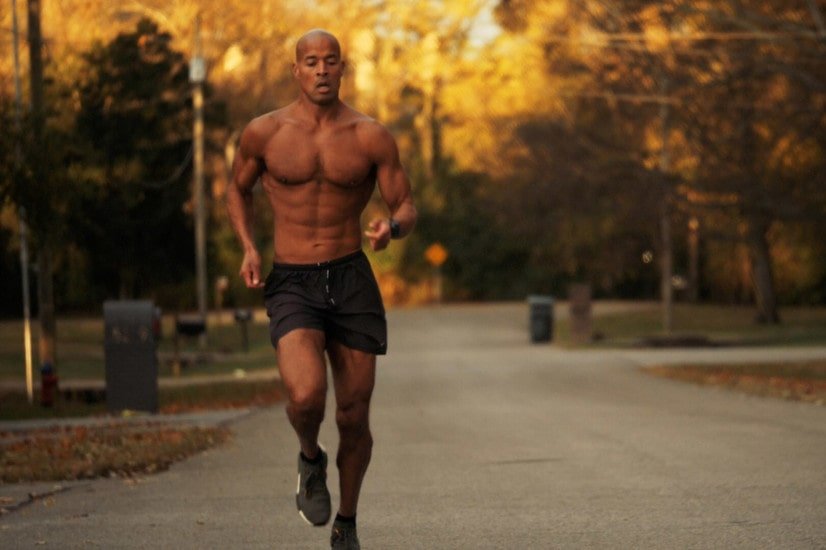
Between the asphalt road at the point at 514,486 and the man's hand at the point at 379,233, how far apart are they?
2.03 meters

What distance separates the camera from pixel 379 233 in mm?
7438

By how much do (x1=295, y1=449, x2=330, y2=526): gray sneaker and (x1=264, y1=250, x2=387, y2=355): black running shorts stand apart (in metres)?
0.58

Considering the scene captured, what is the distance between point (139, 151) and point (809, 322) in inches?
1055

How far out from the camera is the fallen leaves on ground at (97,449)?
43.4 ft

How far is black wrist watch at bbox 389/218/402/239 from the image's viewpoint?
25.0 ft

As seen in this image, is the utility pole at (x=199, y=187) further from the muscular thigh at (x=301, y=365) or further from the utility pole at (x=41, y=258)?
the muscular thigh at (x=301, y=365)

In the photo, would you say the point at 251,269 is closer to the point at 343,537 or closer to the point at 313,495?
the point at 313,495

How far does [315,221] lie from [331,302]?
1.30 feet

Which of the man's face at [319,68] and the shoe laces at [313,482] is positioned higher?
the man's face at [319,68]

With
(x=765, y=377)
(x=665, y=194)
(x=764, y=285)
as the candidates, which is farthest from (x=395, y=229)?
(x=764, y=285)

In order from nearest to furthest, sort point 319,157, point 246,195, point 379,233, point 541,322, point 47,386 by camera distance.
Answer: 1. point 379,233
2. point 319,157
3. point 246,195
4. point 47,386
5. point 541,322

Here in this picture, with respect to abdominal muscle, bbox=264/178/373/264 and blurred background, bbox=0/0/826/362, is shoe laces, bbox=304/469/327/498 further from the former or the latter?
blurred background, bbox=0/0/826/362

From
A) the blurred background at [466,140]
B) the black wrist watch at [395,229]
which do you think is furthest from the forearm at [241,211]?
the blurred background at [466,140]

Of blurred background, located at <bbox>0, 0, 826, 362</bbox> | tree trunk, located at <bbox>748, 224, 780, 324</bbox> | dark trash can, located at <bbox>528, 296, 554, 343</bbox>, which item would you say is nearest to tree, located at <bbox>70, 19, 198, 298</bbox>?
blurred background, located at <bbox>0, 0, 826, 362</bbox>
